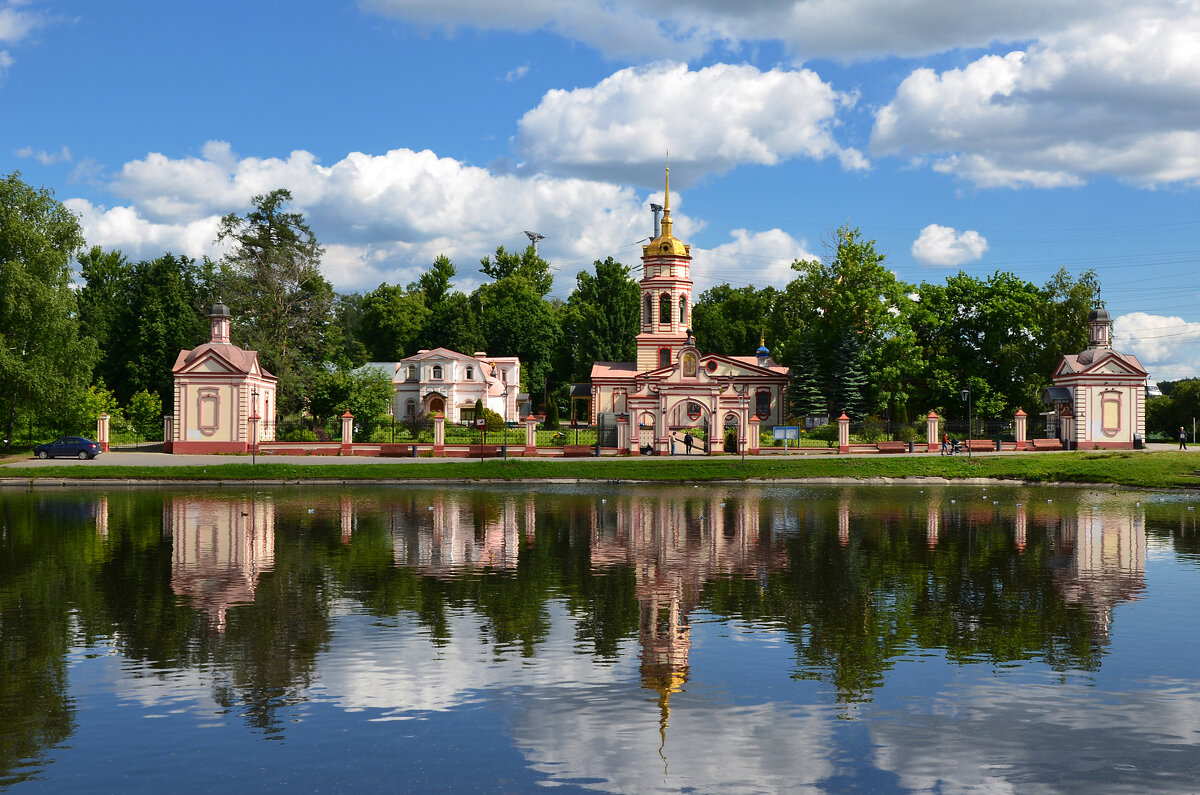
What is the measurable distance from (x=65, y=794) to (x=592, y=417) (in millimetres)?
69181

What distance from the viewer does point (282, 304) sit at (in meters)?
68.4

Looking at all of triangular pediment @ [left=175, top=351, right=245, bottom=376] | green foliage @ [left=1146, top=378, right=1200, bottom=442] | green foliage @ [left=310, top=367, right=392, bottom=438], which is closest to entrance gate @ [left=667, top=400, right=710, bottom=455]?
green foliage @ [left=310, top=367, right=392, bottom=438]

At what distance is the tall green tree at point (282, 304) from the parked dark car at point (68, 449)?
15.5m

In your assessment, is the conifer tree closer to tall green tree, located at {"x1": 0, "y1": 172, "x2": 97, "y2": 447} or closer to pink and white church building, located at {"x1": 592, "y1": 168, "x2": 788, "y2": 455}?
pink and white church building, located at {"x1": 592, "y1": 168, "x2": 788, "y2": 455}

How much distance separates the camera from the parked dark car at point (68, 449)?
50031 mm

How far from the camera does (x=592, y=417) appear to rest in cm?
7781

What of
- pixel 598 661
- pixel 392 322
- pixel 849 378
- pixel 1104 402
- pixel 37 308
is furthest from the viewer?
pixel 392 322

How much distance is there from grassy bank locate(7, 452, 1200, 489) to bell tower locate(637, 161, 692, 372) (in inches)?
1059

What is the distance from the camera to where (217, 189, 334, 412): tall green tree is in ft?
218

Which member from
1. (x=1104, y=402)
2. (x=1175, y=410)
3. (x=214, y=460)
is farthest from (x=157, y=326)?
(x=1175, y=410)

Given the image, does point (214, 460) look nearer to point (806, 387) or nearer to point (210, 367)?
point (210, 367)

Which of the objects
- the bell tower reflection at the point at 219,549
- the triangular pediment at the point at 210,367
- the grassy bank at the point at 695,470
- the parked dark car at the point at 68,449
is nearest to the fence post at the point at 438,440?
the grassy bank at the point at 695,470

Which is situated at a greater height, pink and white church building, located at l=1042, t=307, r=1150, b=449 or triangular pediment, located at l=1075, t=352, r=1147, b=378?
triangular pediment, located at l=1075, t=352, r=1147, b=378

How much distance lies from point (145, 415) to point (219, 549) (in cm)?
4487
